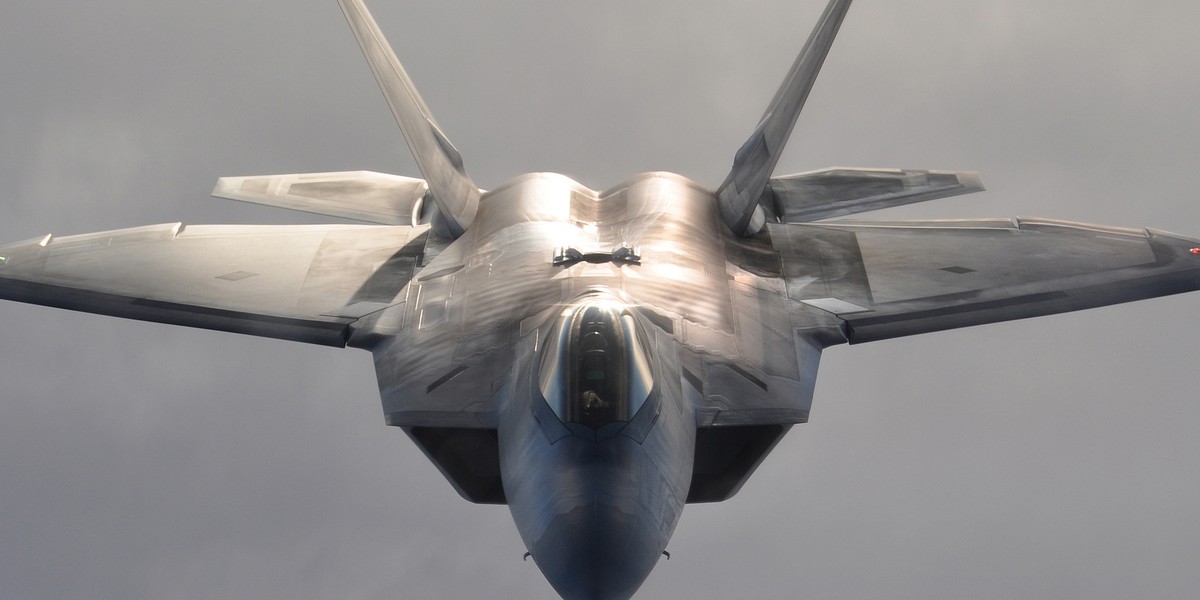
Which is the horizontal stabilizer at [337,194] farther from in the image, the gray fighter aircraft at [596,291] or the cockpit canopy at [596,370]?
the cockpit canopy at [596,370]

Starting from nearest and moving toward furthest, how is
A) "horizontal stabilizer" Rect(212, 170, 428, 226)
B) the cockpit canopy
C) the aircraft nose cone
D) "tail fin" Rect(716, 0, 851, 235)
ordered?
the aircraft nose cone, the cockpit canopy, "tail fin" Rect(716, 0, 851, 235), "horizontal stabilizer" Rect(212, 170, 428, 226)

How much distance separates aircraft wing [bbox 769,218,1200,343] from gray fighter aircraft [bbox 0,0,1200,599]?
0.11ft

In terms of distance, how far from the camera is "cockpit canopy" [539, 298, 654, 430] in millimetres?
10391

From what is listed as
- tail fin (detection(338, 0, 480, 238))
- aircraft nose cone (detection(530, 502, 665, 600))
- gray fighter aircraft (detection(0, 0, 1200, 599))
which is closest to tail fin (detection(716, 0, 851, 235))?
gray fighter aircraft (detection(0, 0, 1200, 599))

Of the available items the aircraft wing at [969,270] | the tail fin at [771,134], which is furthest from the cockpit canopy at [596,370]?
the tail fin at [771,134]

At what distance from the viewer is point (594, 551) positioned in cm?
1018

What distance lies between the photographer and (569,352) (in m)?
10.6

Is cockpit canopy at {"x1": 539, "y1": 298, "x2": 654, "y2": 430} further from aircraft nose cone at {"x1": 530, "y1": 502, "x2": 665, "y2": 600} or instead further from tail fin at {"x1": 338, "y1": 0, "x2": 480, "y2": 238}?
tail fin at {"x1": 338, "y1": 0, "x2": 480, "y2": 238}

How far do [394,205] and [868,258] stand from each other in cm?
669

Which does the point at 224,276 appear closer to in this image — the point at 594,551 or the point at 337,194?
the point at 337,194

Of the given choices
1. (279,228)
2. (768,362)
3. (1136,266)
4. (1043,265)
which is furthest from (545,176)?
(1136,266)

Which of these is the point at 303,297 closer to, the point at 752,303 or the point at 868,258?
the point at 752,303

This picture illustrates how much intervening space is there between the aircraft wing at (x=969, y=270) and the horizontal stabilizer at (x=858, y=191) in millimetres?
507

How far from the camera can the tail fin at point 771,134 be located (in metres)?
14.3
